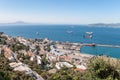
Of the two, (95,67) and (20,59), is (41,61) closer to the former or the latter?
(20,59)

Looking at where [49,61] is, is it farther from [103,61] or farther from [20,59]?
[103,61]

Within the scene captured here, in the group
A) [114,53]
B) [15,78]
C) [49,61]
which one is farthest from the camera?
[114,53]

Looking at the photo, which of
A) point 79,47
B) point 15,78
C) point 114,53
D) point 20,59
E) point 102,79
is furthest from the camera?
point 79,47

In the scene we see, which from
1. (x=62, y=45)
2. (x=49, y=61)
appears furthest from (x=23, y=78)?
(x=62, y=45)

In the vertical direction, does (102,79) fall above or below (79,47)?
above

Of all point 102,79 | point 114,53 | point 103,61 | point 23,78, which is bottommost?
point 114,53

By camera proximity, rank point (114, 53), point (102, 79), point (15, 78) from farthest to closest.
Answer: point (114, 53)
point (15, 78)
point (102, 79)

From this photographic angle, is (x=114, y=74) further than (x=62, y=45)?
No

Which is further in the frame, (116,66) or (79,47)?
(79,47)

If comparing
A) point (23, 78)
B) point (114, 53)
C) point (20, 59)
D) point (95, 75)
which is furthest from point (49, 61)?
point (95, 75)
